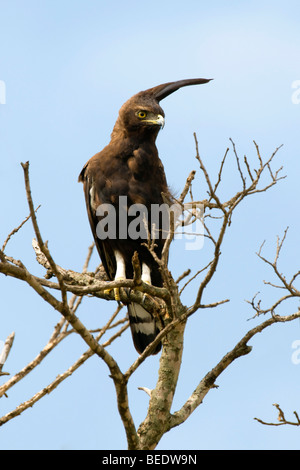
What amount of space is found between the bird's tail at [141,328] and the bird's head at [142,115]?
5.78ft

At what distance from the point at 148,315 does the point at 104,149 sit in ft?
5.68

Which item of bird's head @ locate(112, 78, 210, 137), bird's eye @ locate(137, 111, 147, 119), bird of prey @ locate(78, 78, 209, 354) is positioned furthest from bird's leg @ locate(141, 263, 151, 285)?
bird's eye @ locate(137, 111, 147, 119)

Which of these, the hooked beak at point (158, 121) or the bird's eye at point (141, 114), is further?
the bird's eye at point (141, 114)

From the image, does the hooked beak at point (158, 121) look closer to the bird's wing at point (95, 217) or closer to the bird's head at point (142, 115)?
the bird's head at point (142, 115)

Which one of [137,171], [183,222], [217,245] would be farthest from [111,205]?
[217,245]

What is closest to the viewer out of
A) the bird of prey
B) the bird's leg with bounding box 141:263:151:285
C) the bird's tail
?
the bird of prey

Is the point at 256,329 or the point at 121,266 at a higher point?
the point at 121,266

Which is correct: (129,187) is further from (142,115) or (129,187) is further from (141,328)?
(141,328)

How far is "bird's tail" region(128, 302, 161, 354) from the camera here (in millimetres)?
6496

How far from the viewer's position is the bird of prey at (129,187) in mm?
6074

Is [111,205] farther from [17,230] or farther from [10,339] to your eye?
[10,339]

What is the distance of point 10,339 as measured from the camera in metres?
5.09

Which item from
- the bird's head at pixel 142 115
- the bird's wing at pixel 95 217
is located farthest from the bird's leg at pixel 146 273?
the bird's head at pixel 142 115

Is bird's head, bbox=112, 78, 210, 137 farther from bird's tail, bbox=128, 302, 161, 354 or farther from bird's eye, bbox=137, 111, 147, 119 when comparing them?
bird's tail, bbox=128, 302, 161, 354
